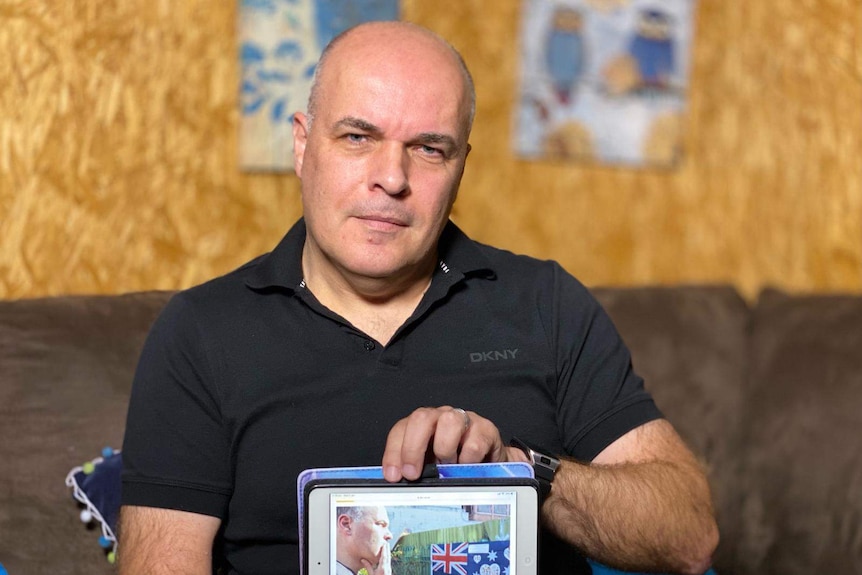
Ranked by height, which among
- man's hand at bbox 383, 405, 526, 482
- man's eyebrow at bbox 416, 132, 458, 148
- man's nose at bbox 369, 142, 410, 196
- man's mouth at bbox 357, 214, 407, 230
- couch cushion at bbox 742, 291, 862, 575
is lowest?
couch cushion at bbox 742, 291, 862, 575

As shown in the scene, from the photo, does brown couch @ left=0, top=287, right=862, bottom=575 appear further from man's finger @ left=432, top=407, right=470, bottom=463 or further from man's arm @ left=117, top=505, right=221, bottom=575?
man's finger @ left=432, top=407, right=470, bottom=463

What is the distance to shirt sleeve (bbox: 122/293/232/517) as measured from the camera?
133 centimetres

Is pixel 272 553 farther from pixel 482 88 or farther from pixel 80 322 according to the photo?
pixel 482 88

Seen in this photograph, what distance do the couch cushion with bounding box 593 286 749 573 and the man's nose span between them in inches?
32.2

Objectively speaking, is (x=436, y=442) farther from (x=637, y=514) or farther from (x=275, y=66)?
(x=275, y=66)

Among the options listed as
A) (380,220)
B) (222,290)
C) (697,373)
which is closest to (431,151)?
(380,220)

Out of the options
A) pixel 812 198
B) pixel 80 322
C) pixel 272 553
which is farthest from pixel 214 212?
pixel 812 198

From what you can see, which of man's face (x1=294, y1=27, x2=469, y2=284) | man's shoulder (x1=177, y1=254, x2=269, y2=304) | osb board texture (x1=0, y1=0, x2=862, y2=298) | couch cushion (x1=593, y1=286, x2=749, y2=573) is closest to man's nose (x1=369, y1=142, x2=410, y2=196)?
man's face (x1=294, y1=27, x2=469, y2=284)

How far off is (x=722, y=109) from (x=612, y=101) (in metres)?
0.36

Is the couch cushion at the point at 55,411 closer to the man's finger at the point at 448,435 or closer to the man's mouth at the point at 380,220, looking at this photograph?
the man's mouth at the point at 380,220

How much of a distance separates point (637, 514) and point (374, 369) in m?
0.40

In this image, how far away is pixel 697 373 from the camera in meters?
2.14

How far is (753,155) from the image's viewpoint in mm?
2787

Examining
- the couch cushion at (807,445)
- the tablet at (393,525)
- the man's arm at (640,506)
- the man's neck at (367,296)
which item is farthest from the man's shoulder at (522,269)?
the couch cushion at (807,445)
